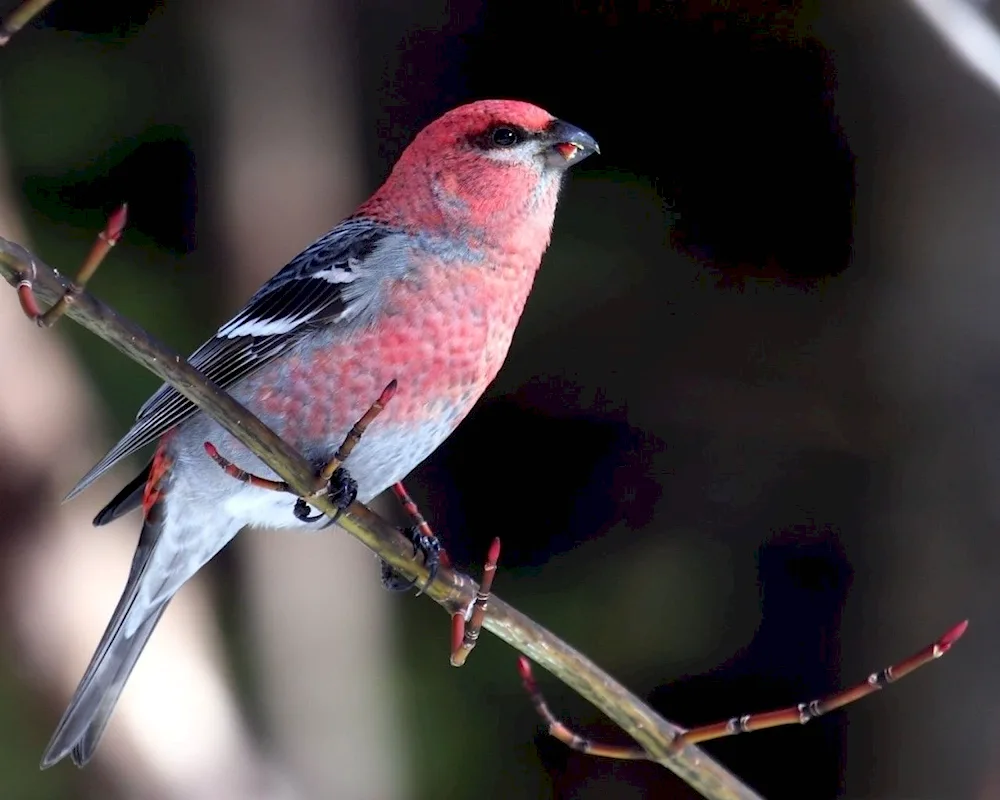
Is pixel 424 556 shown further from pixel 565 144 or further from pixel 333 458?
pixel 565 144

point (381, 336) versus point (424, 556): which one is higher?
point (381, 336)

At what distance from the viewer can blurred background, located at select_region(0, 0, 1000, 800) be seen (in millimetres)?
1252

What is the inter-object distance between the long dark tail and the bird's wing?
0.51 ft

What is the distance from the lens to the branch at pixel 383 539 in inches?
23.5

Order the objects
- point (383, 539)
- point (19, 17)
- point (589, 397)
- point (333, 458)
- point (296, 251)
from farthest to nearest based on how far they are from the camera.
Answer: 1. point (589, 397)
2. point (296, 251)
3. point (383, 539)
4. point (333, 458)
5. point (19, 17)

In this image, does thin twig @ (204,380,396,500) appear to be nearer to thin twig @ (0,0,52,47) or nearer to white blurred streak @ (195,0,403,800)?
thin twig @ (0,0,52,47)

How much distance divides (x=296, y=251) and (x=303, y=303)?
0.65ft

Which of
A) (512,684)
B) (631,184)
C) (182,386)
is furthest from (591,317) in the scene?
(182,386)

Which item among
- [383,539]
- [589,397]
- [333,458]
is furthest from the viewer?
[589,397]

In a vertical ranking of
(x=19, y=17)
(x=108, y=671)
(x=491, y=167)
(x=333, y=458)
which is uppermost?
(x=19, y=17)

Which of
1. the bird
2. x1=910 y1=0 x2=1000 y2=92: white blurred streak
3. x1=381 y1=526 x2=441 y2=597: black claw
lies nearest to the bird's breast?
the bird

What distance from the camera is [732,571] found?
1481mm

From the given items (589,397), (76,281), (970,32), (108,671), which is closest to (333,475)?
(76,281)

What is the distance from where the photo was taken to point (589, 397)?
1.41m
